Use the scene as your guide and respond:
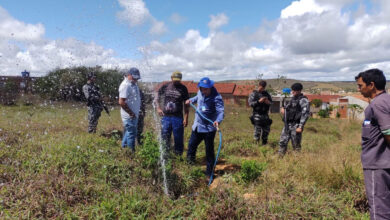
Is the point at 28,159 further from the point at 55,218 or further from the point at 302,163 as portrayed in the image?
the point at 302,163

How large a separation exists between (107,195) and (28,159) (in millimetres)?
1749

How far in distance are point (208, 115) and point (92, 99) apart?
138 inches

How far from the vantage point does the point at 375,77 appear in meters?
2.52

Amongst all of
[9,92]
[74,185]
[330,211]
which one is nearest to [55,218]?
[74,185]

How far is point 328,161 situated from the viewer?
433 centimetres

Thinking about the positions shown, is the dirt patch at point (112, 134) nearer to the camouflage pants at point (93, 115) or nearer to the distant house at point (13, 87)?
the camouflage pants at point (93, 115)

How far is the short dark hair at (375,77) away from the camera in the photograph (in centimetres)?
248

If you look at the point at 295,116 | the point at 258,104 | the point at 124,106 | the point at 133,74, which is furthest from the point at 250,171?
the point at 258,104

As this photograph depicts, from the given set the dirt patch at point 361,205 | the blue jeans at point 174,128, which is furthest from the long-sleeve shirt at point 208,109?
the dirt patch at point 361,205

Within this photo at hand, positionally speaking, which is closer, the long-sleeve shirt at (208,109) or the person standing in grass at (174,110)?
the long-sleeve shirt at (208,109)

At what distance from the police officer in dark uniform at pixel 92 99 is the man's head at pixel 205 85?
3392 millimetres

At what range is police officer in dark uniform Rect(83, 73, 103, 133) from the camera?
611cm

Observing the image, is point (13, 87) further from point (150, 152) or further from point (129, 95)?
point (150, 152)

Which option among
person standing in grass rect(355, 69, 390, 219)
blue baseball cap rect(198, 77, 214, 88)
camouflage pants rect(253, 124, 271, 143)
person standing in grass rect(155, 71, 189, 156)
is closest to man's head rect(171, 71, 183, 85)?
person standing in grass rect(155, 71, 189, 156)
